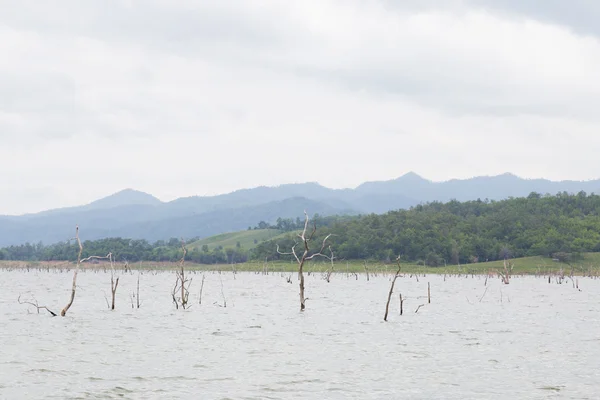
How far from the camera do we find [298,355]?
4106 centimetres

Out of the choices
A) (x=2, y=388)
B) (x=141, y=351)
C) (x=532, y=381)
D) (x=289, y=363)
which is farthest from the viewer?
(x=141, y=351)

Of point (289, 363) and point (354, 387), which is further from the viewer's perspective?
point (289, 363)

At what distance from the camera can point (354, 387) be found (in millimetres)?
31594

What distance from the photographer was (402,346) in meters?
44.7

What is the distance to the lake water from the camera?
31.0 metres

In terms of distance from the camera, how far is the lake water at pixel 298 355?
31.0m

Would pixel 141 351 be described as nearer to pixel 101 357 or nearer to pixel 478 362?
pixel 101 357

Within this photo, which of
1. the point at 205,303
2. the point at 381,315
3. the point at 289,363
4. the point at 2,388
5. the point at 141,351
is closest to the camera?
the point at 2,388

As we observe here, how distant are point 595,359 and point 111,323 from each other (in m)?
38.2

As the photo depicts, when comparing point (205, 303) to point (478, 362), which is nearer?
point (478, 362)

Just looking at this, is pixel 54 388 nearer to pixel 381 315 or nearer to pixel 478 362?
pixel 478 362

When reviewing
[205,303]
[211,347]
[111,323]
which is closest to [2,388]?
[211,347]

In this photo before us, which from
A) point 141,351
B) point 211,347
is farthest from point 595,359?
point 141,351

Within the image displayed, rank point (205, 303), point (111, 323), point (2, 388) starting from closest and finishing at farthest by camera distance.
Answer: point (2, 388) < point (111, 323) < point (205, 303)
